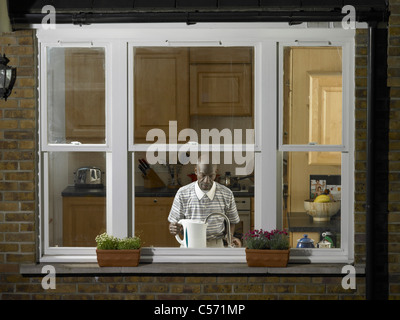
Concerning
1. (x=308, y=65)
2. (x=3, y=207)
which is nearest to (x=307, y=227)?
(x=308, y=65)

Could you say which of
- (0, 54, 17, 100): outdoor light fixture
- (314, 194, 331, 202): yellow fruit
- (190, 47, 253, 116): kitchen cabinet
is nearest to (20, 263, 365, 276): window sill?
(314, 194, 331, 202): yellow fruit

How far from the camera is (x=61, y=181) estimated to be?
594 cm

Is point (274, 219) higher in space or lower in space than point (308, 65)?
lower

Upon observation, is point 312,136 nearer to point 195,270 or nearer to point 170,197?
point 170,197

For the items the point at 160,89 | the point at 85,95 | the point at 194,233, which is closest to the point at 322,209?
the point at 194,233

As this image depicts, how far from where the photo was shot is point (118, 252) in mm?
5742

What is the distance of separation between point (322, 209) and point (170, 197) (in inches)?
46.4

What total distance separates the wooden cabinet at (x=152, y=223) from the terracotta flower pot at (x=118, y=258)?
0.22 meters

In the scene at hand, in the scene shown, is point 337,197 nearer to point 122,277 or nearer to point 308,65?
point 308,65

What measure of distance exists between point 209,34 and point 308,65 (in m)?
0.79

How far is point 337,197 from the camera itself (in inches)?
232

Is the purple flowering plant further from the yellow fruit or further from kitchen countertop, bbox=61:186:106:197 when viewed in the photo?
kitchen countertop, bbox=61:186:106:197

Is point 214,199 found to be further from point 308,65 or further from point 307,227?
point 308,65

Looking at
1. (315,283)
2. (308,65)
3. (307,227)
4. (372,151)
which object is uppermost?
(308,65)
